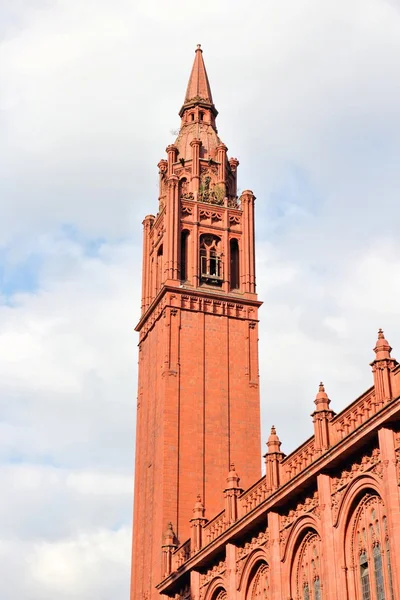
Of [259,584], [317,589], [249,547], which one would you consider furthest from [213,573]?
[317,589]

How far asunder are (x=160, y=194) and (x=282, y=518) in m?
36.5

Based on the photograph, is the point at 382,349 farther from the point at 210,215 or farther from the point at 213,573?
the point at 210,215

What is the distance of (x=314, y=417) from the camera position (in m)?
41.5

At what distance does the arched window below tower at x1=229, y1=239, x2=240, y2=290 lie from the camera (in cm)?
6881

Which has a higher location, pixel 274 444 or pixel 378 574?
pixel 274 444

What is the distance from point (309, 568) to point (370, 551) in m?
5.13

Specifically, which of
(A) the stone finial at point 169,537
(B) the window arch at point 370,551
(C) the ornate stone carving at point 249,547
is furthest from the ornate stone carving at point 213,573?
(B) the window arch at point 370,551

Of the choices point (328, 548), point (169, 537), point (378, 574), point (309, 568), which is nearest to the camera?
point (378, 574)

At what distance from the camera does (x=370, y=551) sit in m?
37.4

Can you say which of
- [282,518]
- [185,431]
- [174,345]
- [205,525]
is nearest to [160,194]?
[174,345]

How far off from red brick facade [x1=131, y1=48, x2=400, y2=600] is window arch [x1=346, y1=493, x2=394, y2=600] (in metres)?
0.07

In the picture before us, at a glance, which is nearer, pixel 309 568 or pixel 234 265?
pixel 309 568

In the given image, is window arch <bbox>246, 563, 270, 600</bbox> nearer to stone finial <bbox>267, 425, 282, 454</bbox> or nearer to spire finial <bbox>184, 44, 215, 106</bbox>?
stone finial <bbox>267, 425, 282, 454</bbox>

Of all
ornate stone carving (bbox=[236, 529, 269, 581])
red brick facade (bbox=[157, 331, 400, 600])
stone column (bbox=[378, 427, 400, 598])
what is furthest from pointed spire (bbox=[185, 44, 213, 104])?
stone column (bbox=[378, 427, 400, 598])
